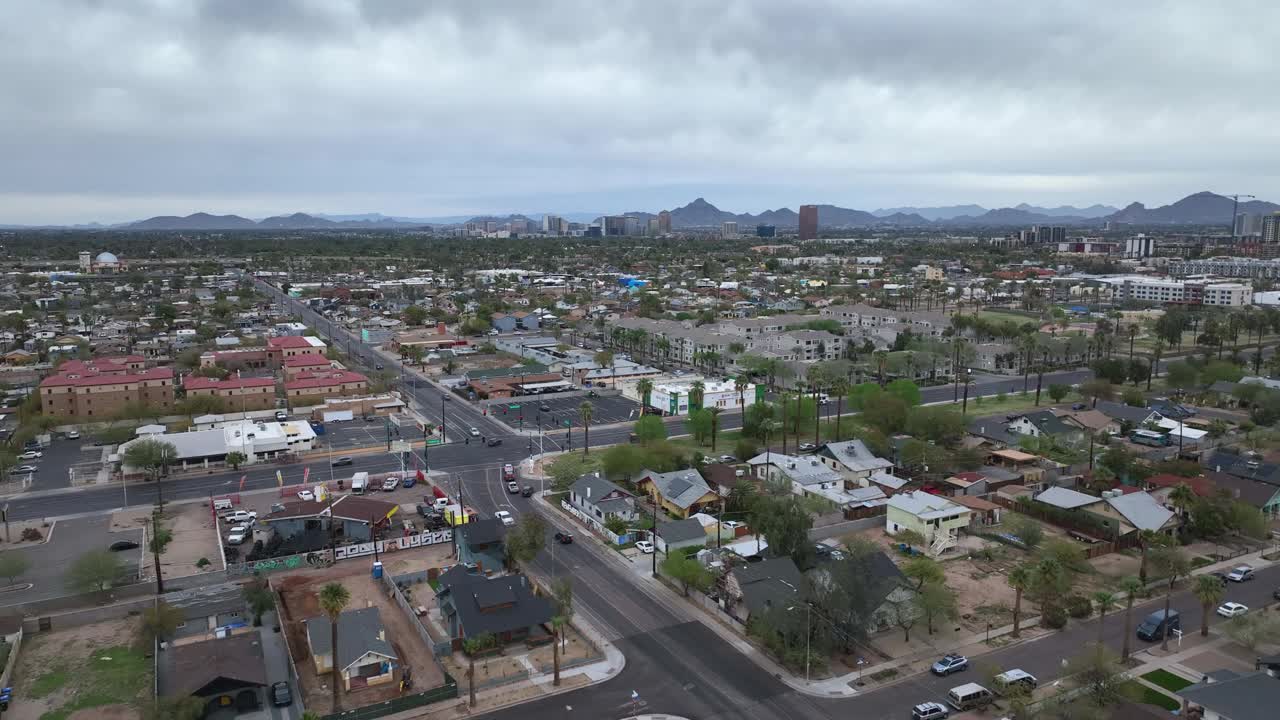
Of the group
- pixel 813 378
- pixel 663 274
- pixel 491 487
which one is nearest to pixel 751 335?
pixel 813 378

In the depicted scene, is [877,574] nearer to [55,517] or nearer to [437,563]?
[437,563]

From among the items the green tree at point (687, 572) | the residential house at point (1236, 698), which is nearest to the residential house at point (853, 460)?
the green tree at point (687, 572)

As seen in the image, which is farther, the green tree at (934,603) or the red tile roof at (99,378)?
the red tile roof at (99,378)

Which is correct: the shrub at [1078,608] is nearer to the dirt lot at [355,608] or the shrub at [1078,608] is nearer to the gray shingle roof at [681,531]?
the gray shingle roof at [681,531]

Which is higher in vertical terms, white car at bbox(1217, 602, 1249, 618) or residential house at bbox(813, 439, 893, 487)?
residential house at bbox(813, 439, 893, 487)

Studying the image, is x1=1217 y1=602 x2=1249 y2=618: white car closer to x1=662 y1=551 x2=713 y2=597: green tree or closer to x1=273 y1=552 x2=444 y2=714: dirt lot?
x1=662 y1=551 x2=713 y2=597: green tree

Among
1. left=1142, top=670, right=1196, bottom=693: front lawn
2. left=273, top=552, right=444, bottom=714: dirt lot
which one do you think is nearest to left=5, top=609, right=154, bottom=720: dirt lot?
left=273, top=552, right=444, bottom=714: dirt lot
